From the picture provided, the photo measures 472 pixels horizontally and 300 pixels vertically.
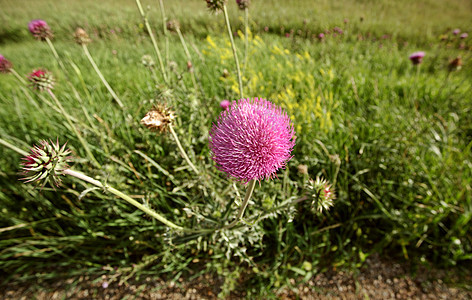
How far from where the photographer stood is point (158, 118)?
1.47m

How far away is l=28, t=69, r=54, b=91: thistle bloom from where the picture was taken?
2.06 meters

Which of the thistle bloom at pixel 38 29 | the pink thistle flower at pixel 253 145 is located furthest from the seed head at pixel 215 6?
the thistle bloom at pixel 38 29

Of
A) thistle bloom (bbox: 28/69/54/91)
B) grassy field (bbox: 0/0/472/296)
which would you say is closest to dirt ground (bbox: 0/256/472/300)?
grassy field (bbox: 0/0/472/296)

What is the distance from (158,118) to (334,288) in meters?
2.11

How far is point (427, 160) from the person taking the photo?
105 inches

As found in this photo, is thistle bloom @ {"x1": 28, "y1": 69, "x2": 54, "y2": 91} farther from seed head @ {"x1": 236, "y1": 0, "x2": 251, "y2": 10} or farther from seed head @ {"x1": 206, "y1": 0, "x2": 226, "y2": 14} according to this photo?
seed head @ {"x1": 236, "y1": 0, "x2": 251, "y2": 10}

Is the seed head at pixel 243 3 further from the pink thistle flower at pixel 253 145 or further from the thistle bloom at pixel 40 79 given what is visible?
the thistle bloom at pixel 40 79

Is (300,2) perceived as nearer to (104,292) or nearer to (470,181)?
(470,181)

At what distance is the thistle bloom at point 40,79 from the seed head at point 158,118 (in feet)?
4.18

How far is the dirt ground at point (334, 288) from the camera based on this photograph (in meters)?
2.20

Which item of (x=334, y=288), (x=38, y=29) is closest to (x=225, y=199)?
(x=334, y=288)

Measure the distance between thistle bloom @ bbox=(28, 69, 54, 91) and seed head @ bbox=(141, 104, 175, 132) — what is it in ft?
4.18

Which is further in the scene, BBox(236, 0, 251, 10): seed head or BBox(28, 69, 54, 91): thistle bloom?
BBox(236, 0, 251, 10): seed head

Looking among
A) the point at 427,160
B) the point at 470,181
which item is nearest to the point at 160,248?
the point at 427,160
